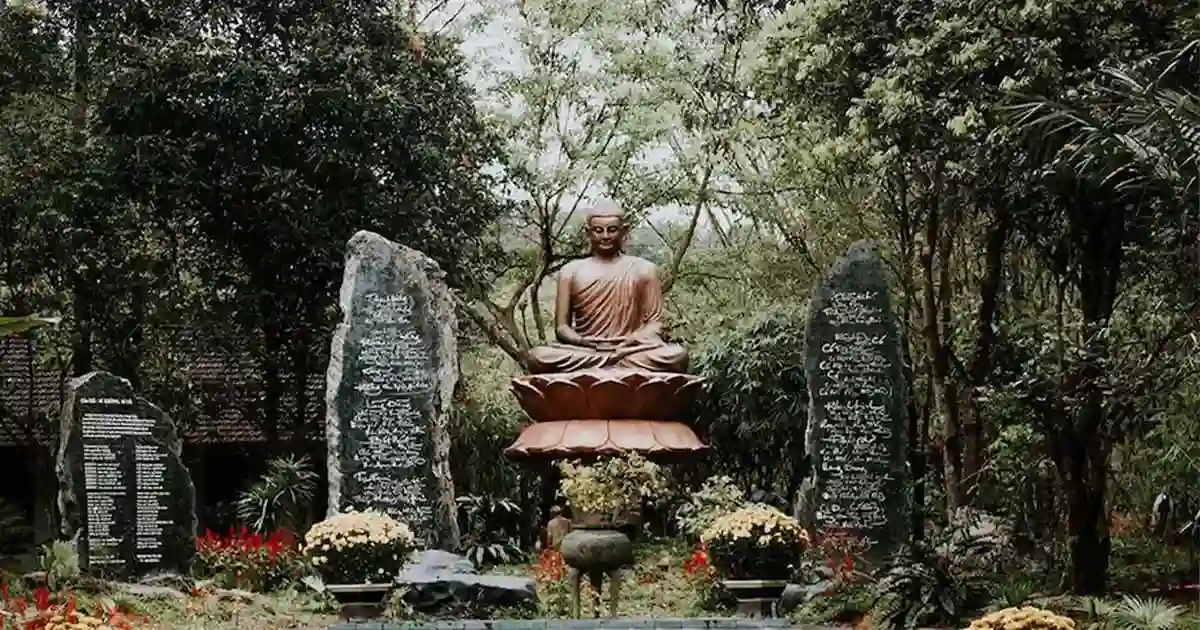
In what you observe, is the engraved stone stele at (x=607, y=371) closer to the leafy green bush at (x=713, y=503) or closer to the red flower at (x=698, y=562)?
the leafy green bush at (x=713, y=503)

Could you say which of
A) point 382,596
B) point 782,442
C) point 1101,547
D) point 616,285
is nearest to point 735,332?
point 782,442

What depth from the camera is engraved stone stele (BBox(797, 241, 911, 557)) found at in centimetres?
1216

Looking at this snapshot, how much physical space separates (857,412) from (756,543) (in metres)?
2.83

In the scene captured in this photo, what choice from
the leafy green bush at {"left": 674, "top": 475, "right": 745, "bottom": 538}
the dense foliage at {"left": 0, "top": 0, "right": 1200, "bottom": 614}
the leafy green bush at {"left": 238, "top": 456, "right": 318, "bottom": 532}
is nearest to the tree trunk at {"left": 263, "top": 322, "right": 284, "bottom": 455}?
the dense foliage at {"left": 0, "top": 0, "right": 1200, "bottom": 614}

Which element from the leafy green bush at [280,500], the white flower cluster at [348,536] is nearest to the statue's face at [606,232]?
the leafy green bush at [280,500]

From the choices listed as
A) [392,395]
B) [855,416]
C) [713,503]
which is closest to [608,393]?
[713,503]

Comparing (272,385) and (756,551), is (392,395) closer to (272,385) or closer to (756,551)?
(756,551)

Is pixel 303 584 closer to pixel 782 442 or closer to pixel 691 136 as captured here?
pixel 782 442

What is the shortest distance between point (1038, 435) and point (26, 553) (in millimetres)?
11119

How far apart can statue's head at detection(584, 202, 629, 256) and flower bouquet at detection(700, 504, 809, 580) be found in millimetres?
4060

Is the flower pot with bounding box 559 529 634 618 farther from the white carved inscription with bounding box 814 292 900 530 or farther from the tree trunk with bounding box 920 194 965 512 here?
the tree trunk with bounding box 920 194 965 512

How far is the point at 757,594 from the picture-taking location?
9930mm

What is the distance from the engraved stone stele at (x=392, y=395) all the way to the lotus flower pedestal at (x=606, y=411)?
0.74m

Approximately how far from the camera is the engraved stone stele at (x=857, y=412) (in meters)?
12.2
